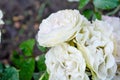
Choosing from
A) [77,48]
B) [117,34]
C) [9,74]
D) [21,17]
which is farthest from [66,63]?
[21,17]

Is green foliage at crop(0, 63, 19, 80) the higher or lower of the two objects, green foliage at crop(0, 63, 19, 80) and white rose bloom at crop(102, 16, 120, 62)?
the lower

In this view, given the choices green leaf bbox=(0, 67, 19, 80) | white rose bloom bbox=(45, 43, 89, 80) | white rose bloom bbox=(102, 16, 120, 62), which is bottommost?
green leaf bbox=(0, 67, 19, 80)

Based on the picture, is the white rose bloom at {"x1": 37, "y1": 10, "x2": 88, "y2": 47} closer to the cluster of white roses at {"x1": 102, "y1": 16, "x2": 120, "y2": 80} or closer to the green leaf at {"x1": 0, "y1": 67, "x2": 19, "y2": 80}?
the cluster of white roses at {"x1": 102, "y1": 16, "x2": 120, "y2": 80}

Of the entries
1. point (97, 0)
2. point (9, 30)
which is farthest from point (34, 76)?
point (9, 30)

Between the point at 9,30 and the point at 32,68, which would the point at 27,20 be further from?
the point at 32,68

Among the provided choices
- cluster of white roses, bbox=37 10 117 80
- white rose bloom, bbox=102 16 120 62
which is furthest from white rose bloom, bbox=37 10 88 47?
white rose bloom, bbox=102 16 120 62

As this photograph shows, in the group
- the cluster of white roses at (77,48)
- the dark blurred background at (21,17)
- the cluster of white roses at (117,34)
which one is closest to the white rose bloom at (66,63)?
the cluster of white roses at (77,48)

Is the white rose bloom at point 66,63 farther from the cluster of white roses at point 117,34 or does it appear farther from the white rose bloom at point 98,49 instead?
the cluster of white roses at point 117,34
